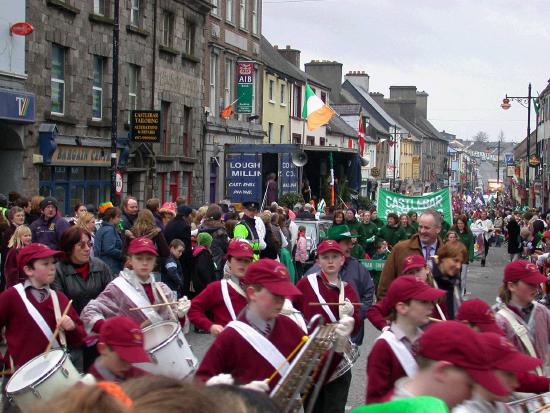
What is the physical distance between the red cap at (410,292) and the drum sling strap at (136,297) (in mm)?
2003

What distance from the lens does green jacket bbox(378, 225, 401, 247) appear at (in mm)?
19188

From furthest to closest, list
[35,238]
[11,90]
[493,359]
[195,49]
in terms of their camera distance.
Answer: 1. [195,49]
2. [11,90]
3. [35,238]
4. [493,359]

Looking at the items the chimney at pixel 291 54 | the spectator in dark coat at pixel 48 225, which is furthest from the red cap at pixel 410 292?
the chimney at pixel 291 54

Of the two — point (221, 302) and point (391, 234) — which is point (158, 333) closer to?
point (221, 302)

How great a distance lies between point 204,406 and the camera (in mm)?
1771

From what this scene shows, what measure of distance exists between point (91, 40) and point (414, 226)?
10119 millimetres

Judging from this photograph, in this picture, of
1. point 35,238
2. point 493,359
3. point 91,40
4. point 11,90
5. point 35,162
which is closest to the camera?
point 493,359

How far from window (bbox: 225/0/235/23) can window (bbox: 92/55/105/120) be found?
460 inches

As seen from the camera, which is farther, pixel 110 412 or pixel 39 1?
pixel 39 1

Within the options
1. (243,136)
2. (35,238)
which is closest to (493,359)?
(35,238)

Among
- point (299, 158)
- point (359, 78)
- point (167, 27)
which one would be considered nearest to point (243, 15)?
point (167, 27)

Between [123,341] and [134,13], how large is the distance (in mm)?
23300

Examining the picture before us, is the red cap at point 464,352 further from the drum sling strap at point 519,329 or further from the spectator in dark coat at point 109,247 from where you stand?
A: the spectator in dark coat at point 109,247

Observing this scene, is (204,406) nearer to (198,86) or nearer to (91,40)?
(91,40)
